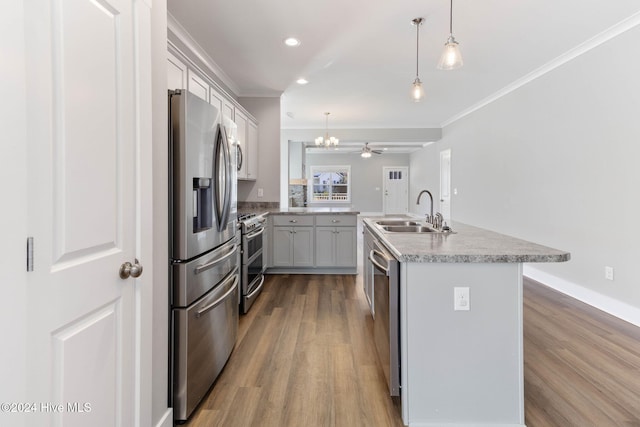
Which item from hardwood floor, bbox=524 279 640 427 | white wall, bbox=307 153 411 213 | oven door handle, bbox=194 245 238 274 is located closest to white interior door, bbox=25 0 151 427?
oven door handle, bbox=194 245 238 274

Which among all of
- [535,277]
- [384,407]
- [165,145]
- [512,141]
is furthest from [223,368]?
[512,141]

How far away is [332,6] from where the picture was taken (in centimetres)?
268

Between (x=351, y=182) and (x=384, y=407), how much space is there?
35.0ft

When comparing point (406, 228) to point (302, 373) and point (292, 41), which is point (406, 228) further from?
point (292, 41)

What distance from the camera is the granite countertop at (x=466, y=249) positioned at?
1.58 meters

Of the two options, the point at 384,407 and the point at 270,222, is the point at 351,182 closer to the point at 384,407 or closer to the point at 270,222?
the point at 270,222

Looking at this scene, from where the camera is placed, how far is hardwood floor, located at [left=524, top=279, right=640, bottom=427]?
69.4 inches

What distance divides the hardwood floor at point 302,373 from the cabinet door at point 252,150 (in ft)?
6.26

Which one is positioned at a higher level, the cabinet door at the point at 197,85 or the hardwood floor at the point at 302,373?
the cabinet door at the point at 197,85

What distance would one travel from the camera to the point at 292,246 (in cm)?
464

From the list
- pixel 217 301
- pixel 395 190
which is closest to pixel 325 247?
pixel 217 301

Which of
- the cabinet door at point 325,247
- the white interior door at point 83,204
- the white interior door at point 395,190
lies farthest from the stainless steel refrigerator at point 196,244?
the white interior door at point 395,190

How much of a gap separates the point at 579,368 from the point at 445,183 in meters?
6.59

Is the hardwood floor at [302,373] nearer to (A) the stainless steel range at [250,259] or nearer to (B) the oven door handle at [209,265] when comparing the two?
(A) the stainless steel range at [250,259]
